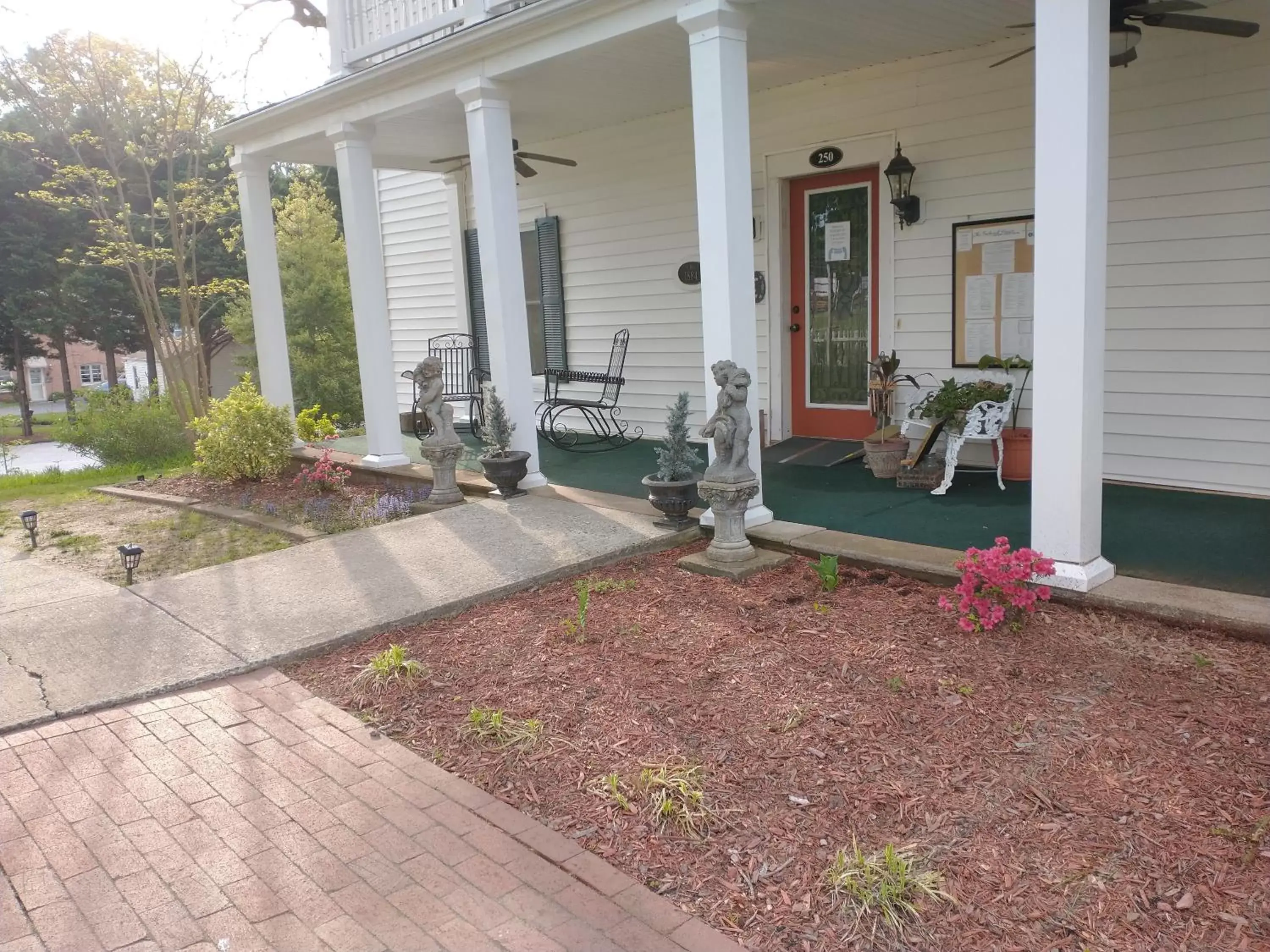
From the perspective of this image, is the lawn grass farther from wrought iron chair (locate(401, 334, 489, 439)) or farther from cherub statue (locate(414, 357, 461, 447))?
cherub statue (locate(414, 357, 461, 447))

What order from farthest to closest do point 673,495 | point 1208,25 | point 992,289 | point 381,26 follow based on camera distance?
point 381,26 < point 992,289 < point 673,495 < point 1208,25

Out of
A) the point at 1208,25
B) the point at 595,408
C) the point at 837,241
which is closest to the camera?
the point at 1208,25

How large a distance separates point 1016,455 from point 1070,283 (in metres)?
2.51

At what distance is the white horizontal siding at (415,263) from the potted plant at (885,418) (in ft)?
16.7

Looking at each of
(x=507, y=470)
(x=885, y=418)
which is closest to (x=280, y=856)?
(x=507, y=470)

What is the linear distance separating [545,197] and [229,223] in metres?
14.5

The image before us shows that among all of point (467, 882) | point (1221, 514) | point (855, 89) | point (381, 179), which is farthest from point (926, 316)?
point (381, 179)

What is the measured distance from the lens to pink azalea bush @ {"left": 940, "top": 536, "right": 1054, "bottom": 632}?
3707mm

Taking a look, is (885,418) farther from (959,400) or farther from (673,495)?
(673,495)

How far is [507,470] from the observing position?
6.25 meters

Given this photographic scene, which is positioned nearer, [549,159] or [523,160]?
[549,159]

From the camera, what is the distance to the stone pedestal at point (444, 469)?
6.43 metres

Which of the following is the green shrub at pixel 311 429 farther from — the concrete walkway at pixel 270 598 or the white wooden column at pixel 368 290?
the concrete walkway at pixel 270 598

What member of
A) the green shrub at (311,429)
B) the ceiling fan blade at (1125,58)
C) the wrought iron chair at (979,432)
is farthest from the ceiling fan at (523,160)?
the ceiling fan blade at (1125,58)
